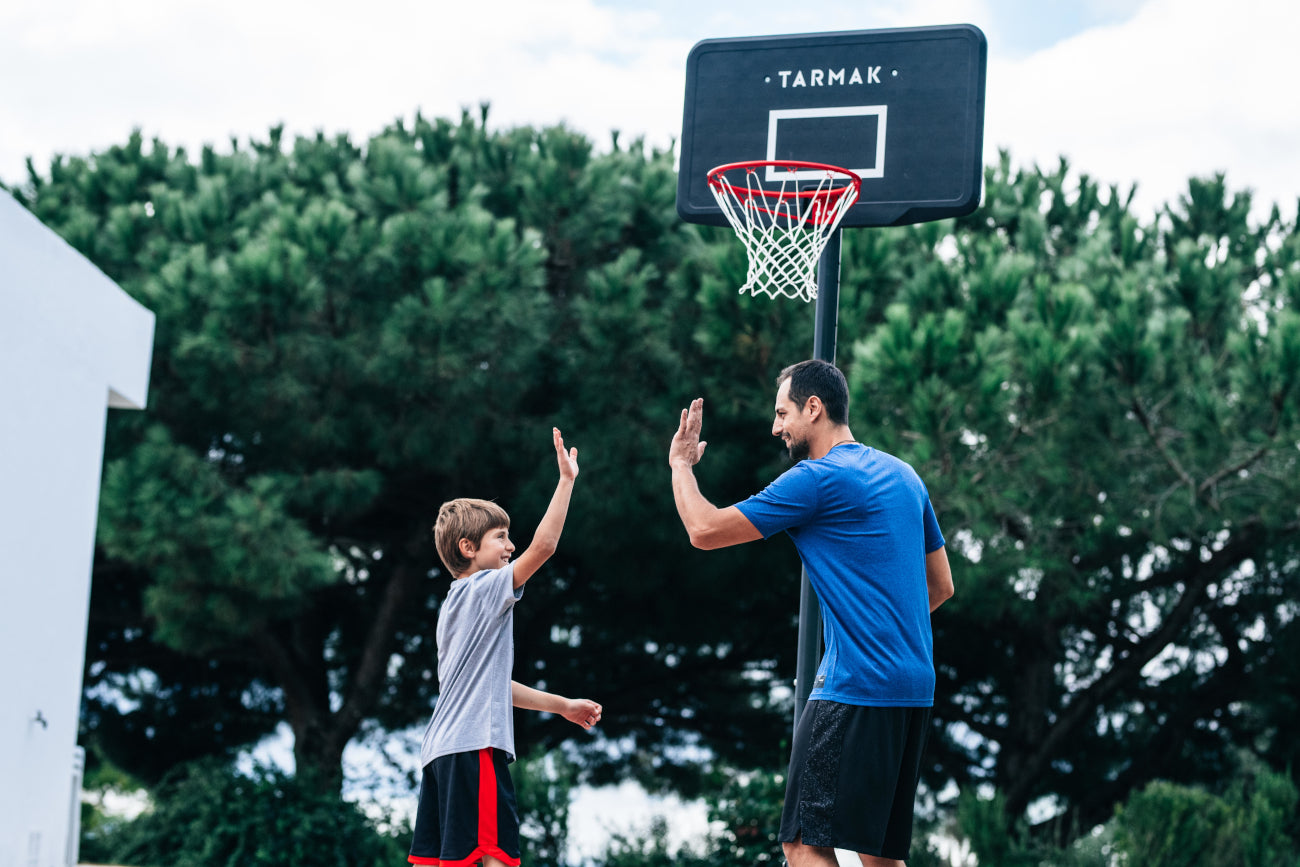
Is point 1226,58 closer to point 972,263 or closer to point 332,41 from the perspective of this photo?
point 972,263

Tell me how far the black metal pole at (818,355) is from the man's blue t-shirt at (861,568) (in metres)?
1.00

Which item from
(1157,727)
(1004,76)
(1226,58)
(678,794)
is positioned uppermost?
(1226,58)

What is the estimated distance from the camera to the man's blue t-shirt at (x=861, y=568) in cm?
259

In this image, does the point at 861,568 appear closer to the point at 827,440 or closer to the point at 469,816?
the point at 827,440

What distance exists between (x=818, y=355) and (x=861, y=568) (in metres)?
1.50

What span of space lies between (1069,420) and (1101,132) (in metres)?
3.27

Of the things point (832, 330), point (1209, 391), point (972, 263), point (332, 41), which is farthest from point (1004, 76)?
point (332, 41)

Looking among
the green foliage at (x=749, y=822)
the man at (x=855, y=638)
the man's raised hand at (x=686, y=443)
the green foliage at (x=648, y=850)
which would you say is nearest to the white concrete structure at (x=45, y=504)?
the green foliage at (x=648, y=850)

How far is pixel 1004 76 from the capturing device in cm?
621

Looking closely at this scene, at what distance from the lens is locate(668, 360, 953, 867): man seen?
2.55 meters

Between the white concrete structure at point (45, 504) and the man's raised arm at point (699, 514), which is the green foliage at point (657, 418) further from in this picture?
the man's raised arm at point (699, 514)

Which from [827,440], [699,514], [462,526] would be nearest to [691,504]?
[699,514]

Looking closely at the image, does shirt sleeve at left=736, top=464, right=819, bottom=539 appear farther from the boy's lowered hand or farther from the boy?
the boy's lowered hand

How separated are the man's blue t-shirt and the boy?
0.53 m
